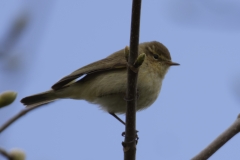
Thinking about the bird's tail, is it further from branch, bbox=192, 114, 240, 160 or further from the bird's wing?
branch, bbox=192, 114, 240, 160

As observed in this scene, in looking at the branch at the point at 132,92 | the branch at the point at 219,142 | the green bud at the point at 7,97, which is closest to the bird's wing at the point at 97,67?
the branch at the point at 132,92

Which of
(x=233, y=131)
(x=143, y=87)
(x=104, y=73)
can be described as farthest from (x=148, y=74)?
(x=233, y=131)

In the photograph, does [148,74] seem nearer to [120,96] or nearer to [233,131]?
[120,96]

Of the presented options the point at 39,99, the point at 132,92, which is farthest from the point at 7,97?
the point at 39,99

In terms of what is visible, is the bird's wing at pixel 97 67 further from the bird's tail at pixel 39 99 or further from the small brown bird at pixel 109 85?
the bird's tail at pixel 39 99

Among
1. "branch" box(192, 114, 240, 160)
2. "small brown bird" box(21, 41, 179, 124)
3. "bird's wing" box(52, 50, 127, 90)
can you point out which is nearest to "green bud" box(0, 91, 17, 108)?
"branch" box(192, 114, 240, 160)

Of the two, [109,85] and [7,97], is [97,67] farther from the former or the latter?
[7,97]

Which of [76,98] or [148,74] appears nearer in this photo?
[148,74]
